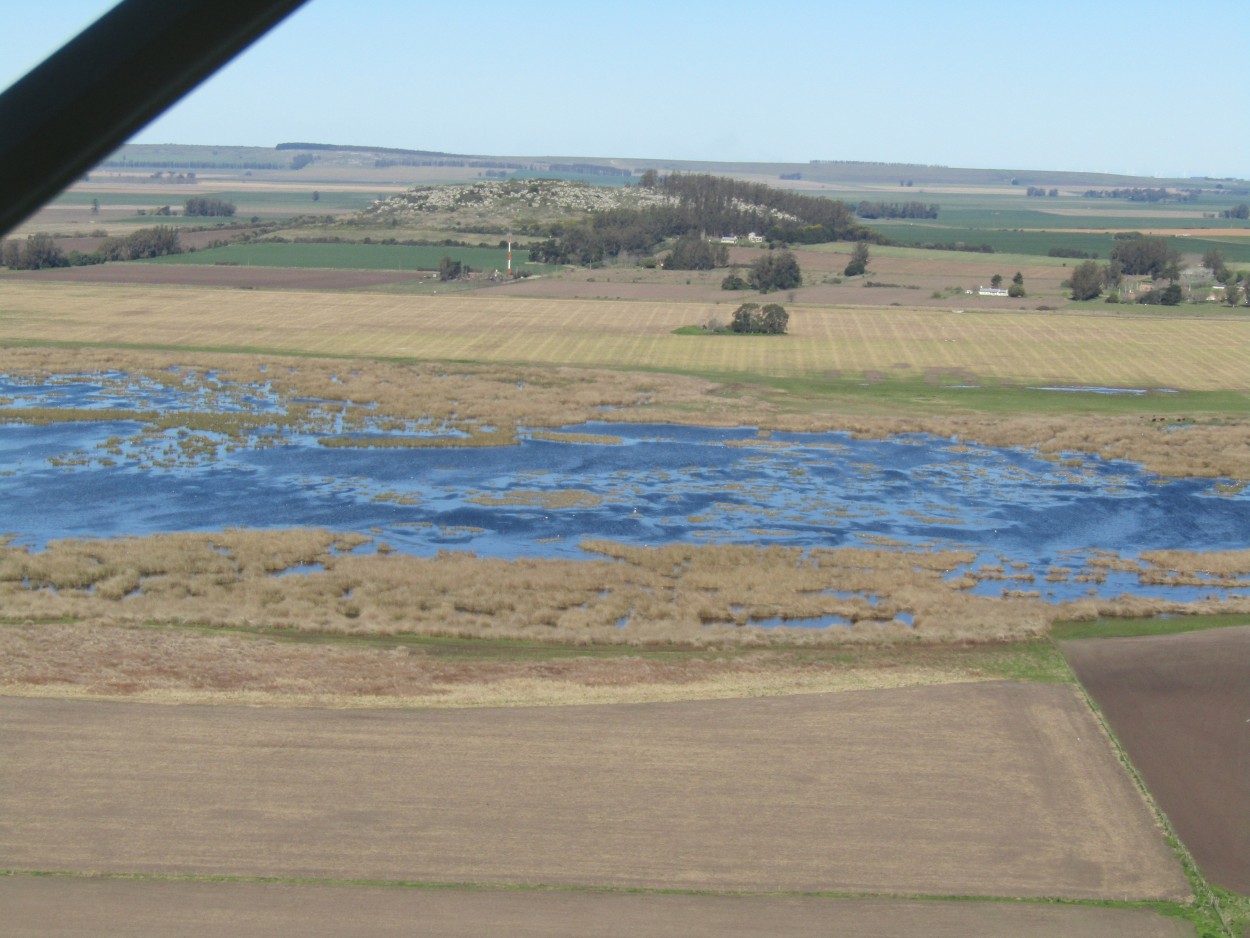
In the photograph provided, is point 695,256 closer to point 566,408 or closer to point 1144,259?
point 1144,259

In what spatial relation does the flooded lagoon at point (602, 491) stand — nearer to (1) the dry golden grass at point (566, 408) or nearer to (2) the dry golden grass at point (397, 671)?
(1) the dry golden grass at point (566, 408)

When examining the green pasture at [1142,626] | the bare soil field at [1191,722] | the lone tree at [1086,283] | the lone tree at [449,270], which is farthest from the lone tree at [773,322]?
the bare soil field at [1191,722]

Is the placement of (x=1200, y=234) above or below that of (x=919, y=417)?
above

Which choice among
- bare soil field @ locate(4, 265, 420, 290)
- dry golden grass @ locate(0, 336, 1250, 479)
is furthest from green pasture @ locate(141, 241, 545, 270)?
dry golden grass @ locate(0, 336, 1250, 479)

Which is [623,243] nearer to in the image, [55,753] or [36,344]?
[36,344]

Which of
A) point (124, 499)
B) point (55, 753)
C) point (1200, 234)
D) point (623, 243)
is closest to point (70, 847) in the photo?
point (55, 753)

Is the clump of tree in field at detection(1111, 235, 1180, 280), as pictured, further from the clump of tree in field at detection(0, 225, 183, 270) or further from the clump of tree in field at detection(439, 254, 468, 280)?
the clump of tree in field at detection(0, 225, 183, 270)

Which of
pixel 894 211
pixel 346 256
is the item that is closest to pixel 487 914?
pixel 346 256
